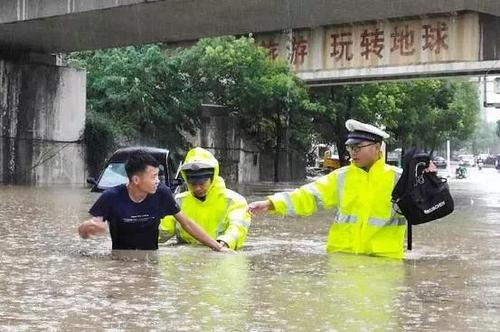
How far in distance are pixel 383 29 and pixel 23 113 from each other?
11449 millimetres

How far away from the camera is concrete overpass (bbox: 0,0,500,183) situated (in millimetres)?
21328

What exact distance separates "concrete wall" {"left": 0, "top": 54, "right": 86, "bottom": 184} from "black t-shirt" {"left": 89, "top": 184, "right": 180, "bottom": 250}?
21.4 m

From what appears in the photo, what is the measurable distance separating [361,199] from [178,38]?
2172 cm

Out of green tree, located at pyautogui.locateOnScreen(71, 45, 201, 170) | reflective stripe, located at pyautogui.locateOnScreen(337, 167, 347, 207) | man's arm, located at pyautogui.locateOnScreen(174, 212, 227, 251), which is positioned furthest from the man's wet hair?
green tree, located at pyautogui.locateOnScreen(71, 45, 201, 170)

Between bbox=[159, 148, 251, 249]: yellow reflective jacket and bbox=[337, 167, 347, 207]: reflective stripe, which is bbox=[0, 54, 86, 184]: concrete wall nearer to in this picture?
bbox=[159, 148, 251, 249]: yellow reflective jacket

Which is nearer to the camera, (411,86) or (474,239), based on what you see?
(474,239)

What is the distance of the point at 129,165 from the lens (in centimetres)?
673

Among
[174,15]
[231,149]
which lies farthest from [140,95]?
[174,15]

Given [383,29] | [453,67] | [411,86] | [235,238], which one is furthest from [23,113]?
[235,238]

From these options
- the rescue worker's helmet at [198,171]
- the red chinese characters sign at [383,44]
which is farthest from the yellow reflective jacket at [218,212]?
the red chinese characters sign at [383,44]

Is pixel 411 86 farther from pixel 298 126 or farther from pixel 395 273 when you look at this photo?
pixel 395 273

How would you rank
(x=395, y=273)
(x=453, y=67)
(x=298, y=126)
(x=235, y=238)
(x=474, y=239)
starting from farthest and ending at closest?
(x=298, y=126)
(x=453, y=67)
(x=474, y=239)
(x=235, y=238)
(x=395, y=273)

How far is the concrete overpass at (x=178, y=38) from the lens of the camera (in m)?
21.3

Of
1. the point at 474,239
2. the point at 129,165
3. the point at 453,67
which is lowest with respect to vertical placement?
the point at 474,239
